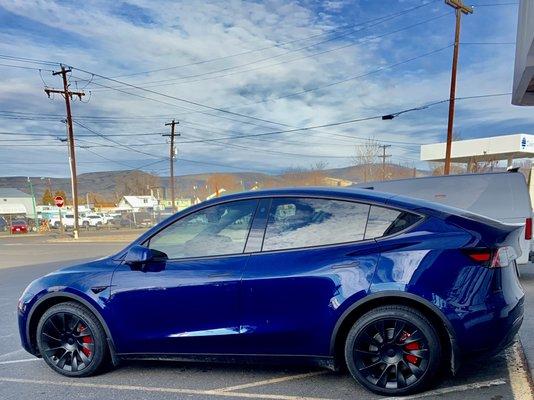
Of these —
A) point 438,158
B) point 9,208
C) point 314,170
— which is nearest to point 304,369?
point 438,158

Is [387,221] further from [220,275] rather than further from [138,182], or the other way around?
[138,182]

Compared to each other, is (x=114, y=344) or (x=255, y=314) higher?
(x=255, y=314)

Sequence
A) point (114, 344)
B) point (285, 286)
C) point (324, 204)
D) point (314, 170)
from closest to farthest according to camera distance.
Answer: point (285, 286)
point (324, 204)
point (114, 344)
point (314, 170)

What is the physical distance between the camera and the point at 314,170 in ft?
214

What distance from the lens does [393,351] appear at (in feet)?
10.7

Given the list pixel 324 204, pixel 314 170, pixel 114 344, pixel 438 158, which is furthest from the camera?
pixel 314 170

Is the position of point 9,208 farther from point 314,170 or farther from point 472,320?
point 472,320

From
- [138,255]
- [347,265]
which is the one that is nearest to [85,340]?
[138,255]

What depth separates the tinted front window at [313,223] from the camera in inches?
135

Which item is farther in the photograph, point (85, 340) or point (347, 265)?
point (85, 340)

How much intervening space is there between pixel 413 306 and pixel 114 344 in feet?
8.45

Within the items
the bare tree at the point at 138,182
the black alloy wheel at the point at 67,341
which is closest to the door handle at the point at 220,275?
the black alloy wheel at the point at 67,341

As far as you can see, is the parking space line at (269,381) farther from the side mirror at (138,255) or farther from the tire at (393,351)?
the side mirror at (138,255)

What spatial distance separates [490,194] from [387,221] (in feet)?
18.0
